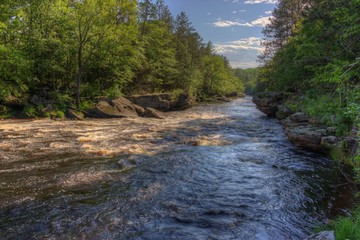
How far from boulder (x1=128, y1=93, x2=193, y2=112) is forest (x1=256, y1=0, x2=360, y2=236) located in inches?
523

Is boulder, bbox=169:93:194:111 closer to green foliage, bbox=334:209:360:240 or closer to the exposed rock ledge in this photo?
the exposed rock ledge

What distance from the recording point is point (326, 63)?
54.7 ft

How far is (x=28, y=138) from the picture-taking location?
1461 centimetres

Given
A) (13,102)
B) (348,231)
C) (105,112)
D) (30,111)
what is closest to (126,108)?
(105,112)

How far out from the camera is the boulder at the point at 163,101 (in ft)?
104

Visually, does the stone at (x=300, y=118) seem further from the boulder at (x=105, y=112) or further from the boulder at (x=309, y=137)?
the boulder at (x=105, y=112)

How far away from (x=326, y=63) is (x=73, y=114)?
19.5m

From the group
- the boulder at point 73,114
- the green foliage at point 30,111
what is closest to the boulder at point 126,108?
the boulder at point 73,114

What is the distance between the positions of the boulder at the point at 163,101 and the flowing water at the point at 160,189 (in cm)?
1661

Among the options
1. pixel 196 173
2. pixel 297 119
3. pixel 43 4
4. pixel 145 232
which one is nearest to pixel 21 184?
pixel 145 232

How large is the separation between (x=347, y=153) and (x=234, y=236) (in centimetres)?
764

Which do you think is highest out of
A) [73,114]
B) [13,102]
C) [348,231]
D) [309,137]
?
[13,102]

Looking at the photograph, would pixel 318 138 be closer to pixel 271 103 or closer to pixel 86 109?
pixel 271 103

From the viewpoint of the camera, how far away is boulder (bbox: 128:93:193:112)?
31750 mm
